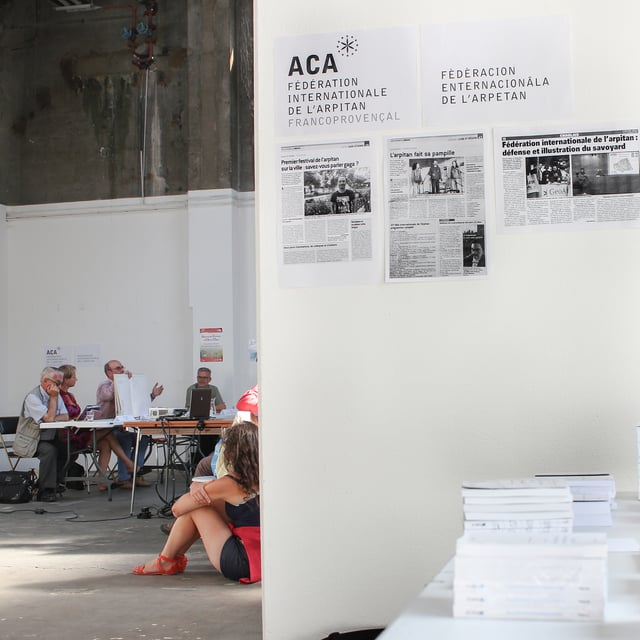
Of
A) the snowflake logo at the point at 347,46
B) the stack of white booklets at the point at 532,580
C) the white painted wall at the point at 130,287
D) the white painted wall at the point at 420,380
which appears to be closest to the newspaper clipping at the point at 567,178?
the white painted wall at the point at 420,380

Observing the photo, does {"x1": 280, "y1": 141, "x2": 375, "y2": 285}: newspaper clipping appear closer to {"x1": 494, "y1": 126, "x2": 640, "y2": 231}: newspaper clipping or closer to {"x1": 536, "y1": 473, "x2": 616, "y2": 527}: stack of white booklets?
{"x1": 494, "y1": 126, "x2": 640, "y2": 231}: newspaper clipping

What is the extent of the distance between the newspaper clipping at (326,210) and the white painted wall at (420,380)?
0.04 meters

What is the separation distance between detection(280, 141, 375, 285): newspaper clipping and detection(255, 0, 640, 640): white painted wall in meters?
0.04

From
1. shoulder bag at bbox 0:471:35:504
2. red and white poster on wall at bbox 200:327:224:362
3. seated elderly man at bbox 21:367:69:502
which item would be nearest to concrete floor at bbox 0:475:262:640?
shoulder bag at bbox 0:471:35:504

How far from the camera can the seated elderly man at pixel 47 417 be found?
8.93 m

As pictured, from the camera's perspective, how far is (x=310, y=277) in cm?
287

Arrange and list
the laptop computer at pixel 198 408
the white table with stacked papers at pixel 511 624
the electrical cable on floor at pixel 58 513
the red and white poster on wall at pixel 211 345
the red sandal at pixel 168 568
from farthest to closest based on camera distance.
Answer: the red and white poster on wall at pixel 211 345
the laptop computer at pixel 198 408
the electrical cable on floor at pixel 58 513
the red sandal at pixel 168 568
the white table with stacked papers at pixel 511 624

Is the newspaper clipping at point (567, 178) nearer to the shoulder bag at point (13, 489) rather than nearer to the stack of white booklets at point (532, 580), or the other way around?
the stack of white booklets at point (532, 580)

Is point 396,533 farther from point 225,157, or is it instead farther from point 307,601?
point 225,157

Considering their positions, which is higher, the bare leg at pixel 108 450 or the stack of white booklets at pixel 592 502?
the stack of white booklets at pixel 592 502

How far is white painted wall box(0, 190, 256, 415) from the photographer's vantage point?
11641mm

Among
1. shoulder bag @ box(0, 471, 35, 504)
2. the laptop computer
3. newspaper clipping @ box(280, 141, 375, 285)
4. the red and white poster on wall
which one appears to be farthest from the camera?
the red and white poster on wall

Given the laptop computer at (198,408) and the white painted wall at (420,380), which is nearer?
the white painted wall at (420,380)

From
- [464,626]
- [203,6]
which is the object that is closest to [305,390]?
[464,626]
